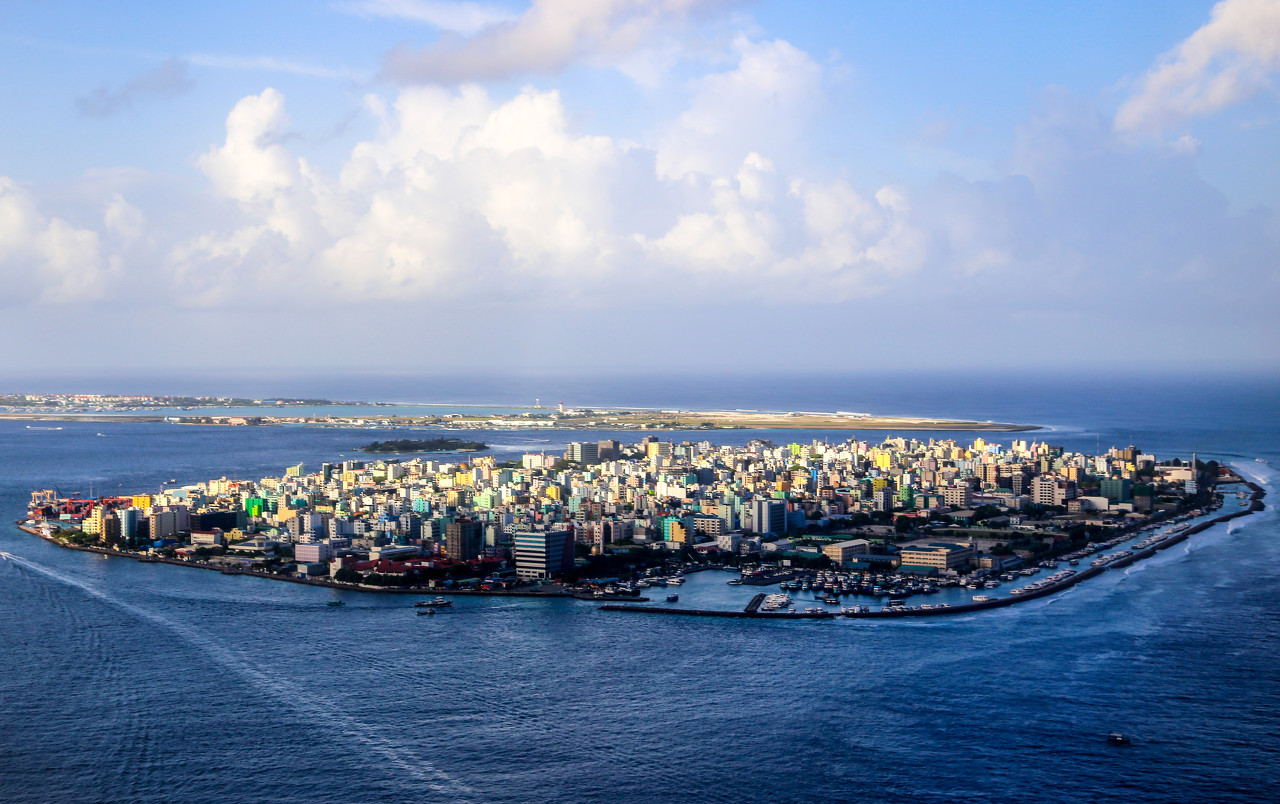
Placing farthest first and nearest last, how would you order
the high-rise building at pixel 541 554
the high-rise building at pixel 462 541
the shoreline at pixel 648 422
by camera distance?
the shoreline at pixel 648 422 < the high-rise building at pixel 462 541 < the high-rise building at pixel 541 554

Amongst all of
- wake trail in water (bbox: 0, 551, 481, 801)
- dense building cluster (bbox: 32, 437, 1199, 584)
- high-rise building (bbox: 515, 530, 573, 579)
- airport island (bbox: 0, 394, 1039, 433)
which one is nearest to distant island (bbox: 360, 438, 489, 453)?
dense building cluster (bbox: 32, 437, 1199, 584)

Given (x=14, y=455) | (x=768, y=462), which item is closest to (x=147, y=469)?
(x=14, y=455)

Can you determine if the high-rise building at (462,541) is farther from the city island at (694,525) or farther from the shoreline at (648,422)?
the shoreline at (648,422)

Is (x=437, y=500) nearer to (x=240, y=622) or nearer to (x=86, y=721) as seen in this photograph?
(x=240, y=622)

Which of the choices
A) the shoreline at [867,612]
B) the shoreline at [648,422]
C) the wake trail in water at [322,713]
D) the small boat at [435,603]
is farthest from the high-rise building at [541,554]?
the shoreline at [648,422]

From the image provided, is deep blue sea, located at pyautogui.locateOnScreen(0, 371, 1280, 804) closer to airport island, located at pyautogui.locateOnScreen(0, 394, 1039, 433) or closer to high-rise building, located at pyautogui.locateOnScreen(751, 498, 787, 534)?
high-rise building, located at pyautogui.locateOnScreen(751, 498, 787, 534)

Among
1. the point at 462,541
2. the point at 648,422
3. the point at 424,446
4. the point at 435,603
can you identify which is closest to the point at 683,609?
the point at 435,603

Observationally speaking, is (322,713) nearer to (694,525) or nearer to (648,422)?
(694,525)
